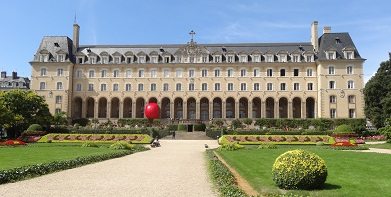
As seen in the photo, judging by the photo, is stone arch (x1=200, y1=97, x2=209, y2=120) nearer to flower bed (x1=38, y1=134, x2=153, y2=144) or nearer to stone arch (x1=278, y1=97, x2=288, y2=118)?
stone arch (x1=278, y1=97, x2=288, y2=118)

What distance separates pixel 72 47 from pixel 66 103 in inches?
481

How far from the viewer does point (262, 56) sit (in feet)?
243

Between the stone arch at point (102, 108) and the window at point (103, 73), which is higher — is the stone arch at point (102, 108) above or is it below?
below

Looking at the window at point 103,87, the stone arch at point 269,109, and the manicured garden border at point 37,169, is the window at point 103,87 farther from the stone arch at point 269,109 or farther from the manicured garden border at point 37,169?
the manicured garden border at point 37,169

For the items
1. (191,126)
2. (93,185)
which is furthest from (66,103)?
(93,185)

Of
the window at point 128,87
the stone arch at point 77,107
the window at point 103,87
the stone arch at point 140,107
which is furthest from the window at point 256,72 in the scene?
the stone arch at point 77,107

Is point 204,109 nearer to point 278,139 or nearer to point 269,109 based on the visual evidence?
point 269,109

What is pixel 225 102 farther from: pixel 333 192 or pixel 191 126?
pixel 333 192

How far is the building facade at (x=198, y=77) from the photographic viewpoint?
238 ft

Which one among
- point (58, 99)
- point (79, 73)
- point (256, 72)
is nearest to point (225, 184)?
point (256, 72)

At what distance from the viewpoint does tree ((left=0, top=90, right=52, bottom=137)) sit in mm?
49875

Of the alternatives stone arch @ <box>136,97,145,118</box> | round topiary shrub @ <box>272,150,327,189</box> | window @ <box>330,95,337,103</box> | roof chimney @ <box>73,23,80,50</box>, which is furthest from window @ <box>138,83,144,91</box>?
round topiary shrub @ <box>272,150,327,189</box>

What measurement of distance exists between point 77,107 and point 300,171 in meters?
71.4

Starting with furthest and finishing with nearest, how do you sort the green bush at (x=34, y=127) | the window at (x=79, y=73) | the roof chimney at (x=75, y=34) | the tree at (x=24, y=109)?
1. the roof chimney at (x=75, y=34)
2. the window at (x=79, y=73)
3. the tree at (x=24, y=109)
4. the green bush at (x=34, y=127)
